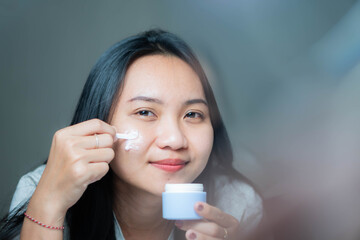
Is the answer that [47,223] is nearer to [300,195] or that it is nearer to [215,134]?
[215,134]

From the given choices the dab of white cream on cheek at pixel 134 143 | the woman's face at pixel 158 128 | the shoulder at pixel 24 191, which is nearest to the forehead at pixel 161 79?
the woman's face at pixel 158 128

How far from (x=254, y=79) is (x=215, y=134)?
24cm

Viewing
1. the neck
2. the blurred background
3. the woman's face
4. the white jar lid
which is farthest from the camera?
the blurred background

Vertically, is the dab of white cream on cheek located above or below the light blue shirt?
above

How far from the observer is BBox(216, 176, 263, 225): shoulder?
1.13 metres

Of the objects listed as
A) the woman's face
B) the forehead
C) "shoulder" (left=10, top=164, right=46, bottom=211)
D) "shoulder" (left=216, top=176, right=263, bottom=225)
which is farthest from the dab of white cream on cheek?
"shoulder" (left=216, top=176, right=263, bottom=225)

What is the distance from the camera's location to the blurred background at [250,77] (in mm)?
1087

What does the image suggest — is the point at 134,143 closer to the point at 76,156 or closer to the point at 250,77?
the point at 76,156

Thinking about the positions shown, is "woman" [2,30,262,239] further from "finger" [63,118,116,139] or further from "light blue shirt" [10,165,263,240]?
"light blue shirt" [10,165,263,240]

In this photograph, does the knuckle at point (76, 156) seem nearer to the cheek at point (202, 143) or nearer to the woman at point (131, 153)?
the woman at point (131, 153)

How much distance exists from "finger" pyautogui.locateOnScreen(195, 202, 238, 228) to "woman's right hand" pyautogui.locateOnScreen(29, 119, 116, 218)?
0.69ft

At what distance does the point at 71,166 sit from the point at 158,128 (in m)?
0.21

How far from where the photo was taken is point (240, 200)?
3.75 ft

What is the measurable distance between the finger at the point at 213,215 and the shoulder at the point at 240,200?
1.11 ft
